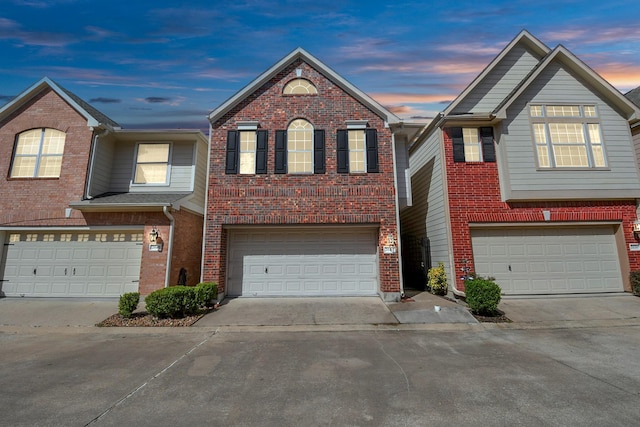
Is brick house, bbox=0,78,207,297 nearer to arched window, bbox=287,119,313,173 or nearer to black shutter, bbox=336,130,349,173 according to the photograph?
arched window, bbox=287,119,313,173

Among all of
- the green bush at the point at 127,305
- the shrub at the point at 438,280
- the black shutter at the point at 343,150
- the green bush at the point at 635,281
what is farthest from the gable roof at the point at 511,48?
the green bush at the point at 127,305

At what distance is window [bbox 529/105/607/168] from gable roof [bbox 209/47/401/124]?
523 centimetres

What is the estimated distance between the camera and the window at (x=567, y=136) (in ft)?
34.9

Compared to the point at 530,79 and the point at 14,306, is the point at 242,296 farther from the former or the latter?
the point at 530,79

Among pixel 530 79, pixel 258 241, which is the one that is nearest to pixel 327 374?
pixel 258 241

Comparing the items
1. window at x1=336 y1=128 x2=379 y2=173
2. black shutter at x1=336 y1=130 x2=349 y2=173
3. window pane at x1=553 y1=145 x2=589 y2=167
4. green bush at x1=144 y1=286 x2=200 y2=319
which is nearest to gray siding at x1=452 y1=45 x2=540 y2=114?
window pane at x1=553 y1=145 x2=589 y2=167

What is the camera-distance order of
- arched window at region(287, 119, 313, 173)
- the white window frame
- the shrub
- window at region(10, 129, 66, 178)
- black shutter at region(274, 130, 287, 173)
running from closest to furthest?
the shrub < black shutter at region(274, 130, 287, 173) < arched window at region(287, 119, 313, 173) < window at region(10, 129, 66, 178) < the white window frame

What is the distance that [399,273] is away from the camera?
10.1 meters

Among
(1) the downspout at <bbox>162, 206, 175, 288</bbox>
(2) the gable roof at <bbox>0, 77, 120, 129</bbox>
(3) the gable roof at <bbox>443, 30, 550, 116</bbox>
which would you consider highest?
(3) the gable roof at <bbox>443, 30, 550, 116</bbox>

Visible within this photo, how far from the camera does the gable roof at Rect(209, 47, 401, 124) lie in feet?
36.4

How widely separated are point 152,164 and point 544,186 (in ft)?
48.7

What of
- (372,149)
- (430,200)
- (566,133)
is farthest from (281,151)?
(566,133)

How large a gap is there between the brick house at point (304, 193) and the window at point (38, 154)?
593 cm

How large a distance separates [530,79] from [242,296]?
43.0 ft
